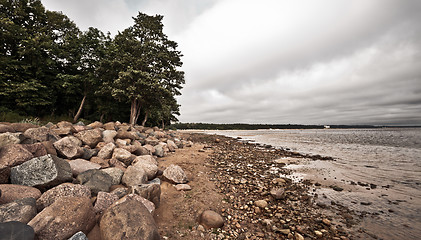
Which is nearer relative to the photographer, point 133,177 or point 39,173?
point 39,173

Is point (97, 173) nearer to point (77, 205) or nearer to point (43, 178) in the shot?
point (43, 178)

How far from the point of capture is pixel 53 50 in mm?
19922

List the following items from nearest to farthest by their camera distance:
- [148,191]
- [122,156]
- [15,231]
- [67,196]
Answer: [15,231] → [67,196] → [148,191] → [122,156]

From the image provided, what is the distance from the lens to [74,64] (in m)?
22.4

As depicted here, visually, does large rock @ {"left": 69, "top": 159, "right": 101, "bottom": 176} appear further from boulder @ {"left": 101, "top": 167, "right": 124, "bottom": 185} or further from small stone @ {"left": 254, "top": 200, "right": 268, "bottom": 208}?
→ small stone @ {"left": 254, "top": 200, "right": 268, "bottom": 208}

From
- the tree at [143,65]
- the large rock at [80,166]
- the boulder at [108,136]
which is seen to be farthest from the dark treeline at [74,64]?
the large rock at [80,166]

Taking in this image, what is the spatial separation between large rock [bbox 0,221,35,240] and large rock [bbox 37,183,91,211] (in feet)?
3.49

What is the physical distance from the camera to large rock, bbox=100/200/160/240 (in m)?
2.42

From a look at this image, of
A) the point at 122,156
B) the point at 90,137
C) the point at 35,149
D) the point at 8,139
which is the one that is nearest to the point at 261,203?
the point at 122,156

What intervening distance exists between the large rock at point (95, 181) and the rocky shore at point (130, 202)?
21mm

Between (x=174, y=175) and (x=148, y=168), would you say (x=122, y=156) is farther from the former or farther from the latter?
(x=174, y=175)

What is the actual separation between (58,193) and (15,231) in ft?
4.15

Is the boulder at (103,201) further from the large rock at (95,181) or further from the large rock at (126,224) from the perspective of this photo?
the large rock at (95,181)

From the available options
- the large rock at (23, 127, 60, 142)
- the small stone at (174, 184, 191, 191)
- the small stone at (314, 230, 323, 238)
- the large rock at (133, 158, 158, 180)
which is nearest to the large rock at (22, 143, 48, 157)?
the large rock at (23, 127, 60, 142)
